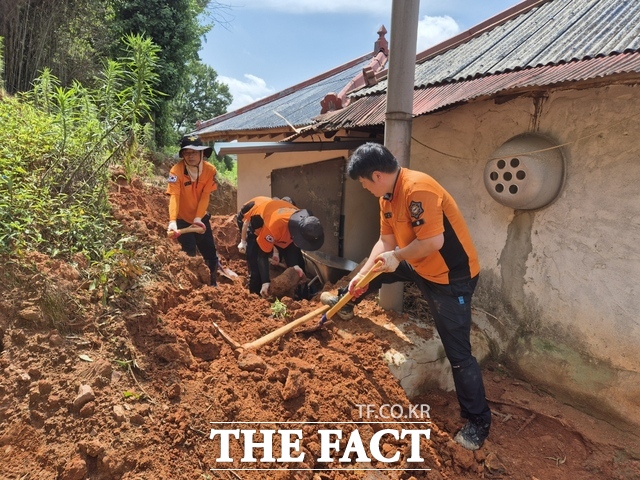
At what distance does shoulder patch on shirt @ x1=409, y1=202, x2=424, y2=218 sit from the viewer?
2.49 meters

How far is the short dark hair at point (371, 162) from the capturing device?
2.54 meters

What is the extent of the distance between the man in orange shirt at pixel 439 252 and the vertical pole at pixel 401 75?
2.27ft

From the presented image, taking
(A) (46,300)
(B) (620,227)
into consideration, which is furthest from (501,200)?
(A) (46,300)

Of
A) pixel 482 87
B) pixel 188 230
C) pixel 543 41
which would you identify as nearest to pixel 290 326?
pixel 188 230

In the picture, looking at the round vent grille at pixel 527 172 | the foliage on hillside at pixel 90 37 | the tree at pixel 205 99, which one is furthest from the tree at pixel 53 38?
the tree at pixel 205 99

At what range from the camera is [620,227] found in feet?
9.59

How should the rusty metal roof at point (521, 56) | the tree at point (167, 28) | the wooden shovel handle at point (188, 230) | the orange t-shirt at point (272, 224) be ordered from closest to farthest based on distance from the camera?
the rusty metal roof at point (521, 56) < the wooden shovel handle at point (188, 230) < the orange t-shirt at point (272, 224) < the tree at point (167, 28)

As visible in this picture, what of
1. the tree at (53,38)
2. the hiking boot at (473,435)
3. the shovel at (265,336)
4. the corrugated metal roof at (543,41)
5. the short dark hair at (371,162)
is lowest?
the hiking boot at (473,435)

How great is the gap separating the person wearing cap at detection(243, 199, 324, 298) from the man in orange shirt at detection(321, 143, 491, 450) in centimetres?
163

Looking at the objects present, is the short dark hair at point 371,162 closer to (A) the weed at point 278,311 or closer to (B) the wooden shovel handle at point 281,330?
(B) the wooden shovel handle at point 281,330

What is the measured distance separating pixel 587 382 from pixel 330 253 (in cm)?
356

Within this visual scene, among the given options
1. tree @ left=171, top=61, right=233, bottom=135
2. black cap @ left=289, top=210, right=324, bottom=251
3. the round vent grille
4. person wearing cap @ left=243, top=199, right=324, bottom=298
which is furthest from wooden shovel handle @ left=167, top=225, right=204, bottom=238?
tree @ left=171, top=61, right=233, bottom=135

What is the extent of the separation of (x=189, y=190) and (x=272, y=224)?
1001 mm

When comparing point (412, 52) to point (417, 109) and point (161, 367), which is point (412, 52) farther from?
point (161, 367)
